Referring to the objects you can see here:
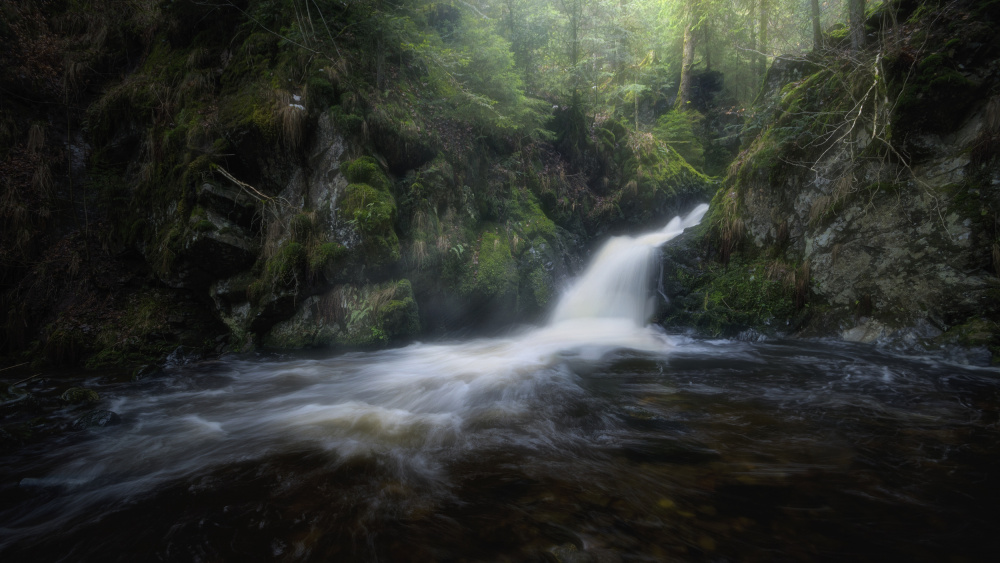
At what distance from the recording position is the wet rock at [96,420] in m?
3.72

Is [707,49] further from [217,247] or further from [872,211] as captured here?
[217,247]

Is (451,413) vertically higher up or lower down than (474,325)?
lower down

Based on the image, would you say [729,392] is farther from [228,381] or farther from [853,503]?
[228,381]

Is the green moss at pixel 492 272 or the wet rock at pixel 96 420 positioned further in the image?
the green moss at pixel 492 272

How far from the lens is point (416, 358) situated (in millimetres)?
6238

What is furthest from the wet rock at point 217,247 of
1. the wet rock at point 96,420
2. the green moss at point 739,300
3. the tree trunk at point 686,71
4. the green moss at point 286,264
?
the tree trunk at point 686,71

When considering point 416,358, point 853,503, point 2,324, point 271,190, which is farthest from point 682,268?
point 2,324

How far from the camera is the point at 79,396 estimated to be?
174 inches

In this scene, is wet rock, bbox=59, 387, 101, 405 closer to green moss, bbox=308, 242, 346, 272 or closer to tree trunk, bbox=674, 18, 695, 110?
green moss, bbox=308, 242, 346, 272

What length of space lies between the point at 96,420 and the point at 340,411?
2.31 m

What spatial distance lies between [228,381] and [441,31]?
950 centimetres

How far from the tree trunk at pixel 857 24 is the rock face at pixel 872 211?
0.31m

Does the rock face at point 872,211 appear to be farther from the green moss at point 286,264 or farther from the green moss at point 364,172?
the green moss at point 286,264

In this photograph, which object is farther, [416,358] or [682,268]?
[682,268]
